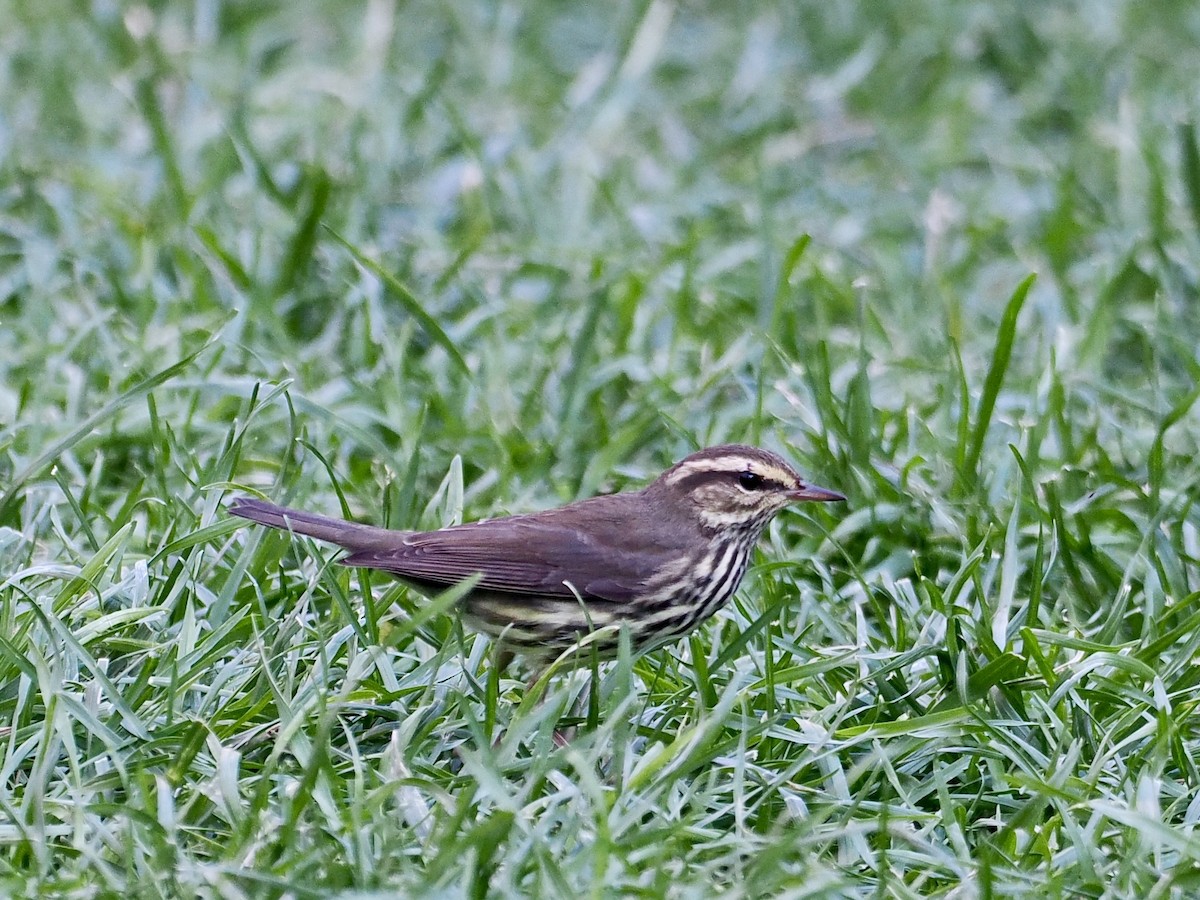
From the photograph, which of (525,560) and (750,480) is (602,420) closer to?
(750,480)

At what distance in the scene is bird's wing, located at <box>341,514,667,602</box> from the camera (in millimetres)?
4727

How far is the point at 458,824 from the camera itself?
3.73 metres

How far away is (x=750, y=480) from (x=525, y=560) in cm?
69

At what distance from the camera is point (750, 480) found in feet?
16.6

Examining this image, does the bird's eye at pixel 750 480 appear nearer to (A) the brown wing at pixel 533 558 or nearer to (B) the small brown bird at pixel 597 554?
(B) the small brown bird at pixel 597 554

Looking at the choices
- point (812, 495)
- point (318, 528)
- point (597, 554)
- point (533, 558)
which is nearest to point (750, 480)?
point (812, 495)

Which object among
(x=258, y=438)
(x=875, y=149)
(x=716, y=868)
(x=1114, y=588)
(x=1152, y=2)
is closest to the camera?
(x=716, y=868)

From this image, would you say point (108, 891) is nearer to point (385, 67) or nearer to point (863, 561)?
point (863, 561)

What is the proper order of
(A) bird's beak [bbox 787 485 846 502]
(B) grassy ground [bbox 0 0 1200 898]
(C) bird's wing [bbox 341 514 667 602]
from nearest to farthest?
1. (B) grassy ground [bbox 0 0 1200 898]
2. (C) bird's wing [bbox 341 514 667 602]
3. (A) bird's beak [bbox 787 485 846 502]

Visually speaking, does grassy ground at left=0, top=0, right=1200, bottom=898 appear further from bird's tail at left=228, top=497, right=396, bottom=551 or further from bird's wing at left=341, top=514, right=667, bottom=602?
bird's wing at left=341, top=514, right=667, bottom=602

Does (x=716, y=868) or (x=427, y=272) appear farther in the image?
(x=427, y=272)

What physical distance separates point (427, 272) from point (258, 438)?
4.52 ft

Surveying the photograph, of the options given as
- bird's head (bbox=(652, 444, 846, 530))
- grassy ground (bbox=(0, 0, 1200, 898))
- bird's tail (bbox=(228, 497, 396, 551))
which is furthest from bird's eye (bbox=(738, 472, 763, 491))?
bird's tail (bbox=(228, 497, 396, 551))

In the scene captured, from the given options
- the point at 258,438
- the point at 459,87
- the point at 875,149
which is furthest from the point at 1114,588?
the point at 459,87
